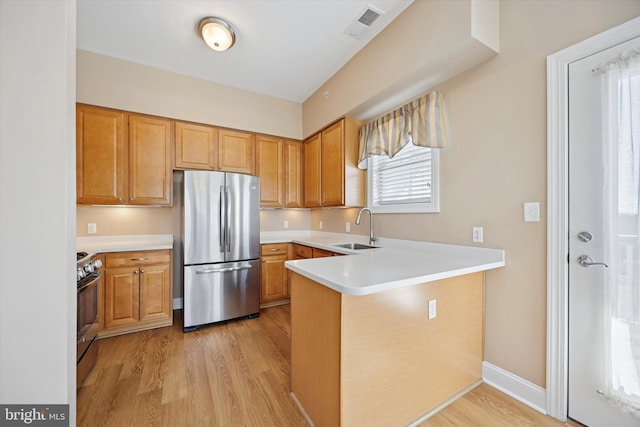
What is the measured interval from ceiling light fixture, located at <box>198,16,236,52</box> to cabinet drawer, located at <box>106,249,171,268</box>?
2.20m

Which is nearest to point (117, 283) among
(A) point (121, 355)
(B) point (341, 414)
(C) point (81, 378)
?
(A) point (121, 355)

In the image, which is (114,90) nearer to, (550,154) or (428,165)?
(428,165)

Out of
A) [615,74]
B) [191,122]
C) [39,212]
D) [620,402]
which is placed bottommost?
[620,402]

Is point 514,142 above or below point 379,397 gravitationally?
above

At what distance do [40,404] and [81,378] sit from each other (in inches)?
42.2

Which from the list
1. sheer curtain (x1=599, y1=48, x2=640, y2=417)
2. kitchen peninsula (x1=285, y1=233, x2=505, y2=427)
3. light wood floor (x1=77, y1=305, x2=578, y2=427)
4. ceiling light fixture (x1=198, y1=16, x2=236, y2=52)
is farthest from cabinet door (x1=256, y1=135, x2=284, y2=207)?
sheer curtain (x1=599, y1=48, x2=640, y2=417)

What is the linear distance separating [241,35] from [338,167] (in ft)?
5.46

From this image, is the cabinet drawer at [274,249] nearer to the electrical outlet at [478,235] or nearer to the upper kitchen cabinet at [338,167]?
the upper kitchen cabinet at [338,167]

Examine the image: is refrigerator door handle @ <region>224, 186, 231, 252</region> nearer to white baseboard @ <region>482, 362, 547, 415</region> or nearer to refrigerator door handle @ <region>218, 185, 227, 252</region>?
refrigerator door handle @ <region>218, 185, 227, 252</region>

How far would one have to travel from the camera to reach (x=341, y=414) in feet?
3.82

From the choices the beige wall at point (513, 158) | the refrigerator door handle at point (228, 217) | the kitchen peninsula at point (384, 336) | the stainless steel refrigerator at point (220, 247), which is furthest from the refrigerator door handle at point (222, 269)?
the beige wall at point (513, 158)

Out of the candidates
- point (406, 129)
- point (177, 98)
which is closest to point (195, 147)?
point (177, 98)

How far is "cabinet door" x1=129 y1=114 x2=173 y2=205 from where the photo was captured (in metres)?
2.82

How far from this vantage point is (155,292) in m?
2.70
